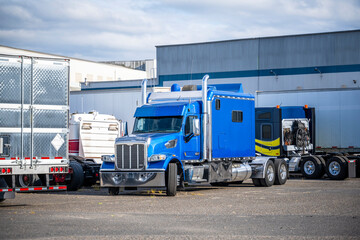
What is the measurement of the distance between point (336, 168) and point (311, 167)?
1091 millimetres

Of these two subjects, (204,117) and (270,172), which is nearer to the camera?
(204,117)

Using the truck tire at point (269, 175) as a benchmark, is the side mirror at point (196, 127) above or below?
above

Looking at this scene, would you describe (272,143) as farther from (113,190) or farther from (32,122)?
(32,122)

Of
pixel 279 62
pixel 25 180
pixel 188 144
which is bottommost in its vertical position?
pixel 25 180

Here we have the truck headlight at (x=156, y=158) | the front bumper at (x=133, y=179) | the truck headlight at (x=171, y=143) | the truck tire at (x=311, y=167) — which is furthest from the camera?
the truck tire at (x=311, y=167)

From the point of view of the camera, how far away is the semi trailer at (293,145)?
2819 centimetres

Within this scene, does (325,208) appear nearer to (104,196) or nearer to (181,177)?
(181,177)

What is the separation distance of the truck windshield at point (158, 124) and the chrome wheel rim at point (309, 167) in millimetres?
10460

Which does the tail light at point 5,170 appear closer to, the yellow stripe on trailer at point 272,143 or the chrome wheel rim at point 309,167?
the yellow stripe on trailer at point 272,143

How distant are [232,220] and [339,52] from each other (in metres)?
34.8

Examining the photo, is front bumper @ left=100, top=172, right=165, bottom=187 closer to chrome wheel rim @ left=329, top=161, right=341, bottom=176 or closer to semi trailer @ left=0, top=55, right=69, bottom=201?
semi trailer @ left=0, top=55, right=69, bottom=201

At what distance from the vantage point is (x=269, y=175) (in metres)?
23.5

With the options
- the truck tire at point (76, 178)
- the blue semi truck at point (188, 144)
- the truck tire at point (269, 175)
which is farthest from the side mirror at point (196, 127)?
the truck tire at point (269, 175)

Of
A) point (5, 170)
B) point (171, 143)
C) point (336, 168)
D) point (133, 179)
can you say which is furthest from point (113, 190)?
point (336, 168)
